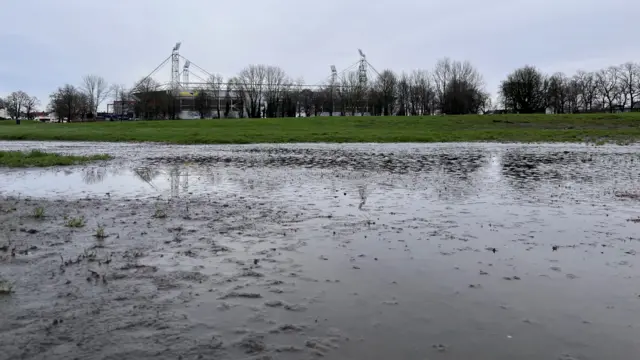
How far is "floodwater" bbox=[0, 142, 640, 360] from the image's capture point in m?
5.08

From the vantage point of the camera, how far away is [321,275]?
23.5 feet

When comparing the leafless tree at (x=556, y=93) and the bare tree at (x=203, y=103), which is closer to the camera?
the leafless tree at (x=556, y=93)

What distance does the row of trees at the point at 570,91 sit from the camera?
11538 centimetres

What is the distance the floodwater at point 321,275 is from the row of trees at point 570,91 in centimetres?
11006

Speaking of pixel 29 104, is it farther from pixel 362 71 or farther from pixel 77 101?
pixel 362 71

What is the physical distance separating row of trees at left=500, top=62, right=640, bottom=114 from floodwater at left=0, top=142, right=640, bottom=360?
11006 cm

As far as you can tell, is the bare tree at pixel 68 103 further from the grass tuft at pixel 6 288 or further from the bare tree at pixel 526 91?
the grass tuft at pixel 6 288

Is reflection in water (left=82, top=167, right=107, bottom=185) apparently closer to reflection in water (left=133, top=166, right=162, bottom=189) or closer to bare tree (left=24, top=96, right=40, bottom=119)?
reflection in water (left=133, top=166, right=162, bottom=189)

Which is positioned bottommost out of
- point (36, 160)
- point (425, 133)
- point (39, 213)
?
point (39, 213)

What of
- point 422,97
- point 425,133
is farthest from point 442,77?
point 425,133

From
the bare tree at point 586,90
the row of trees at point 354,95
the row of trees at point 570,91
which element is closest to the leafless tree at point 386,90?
the row of trees at point 354,95

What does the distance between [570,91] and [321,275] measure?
136 meters

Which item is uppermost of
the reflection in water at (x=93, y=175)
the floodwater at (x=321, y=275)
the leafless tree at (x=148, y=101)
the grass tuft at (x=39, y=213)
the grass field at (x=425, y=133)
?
the leafless tree at (x=148, y=101)

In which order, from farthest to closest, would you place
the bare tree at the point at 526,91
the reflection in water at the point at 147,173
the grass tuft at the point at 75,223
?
the bare tree at the point at 526,91 → the reflection in water at the point at 147,173 → the grass tuft at the point at 75,223
